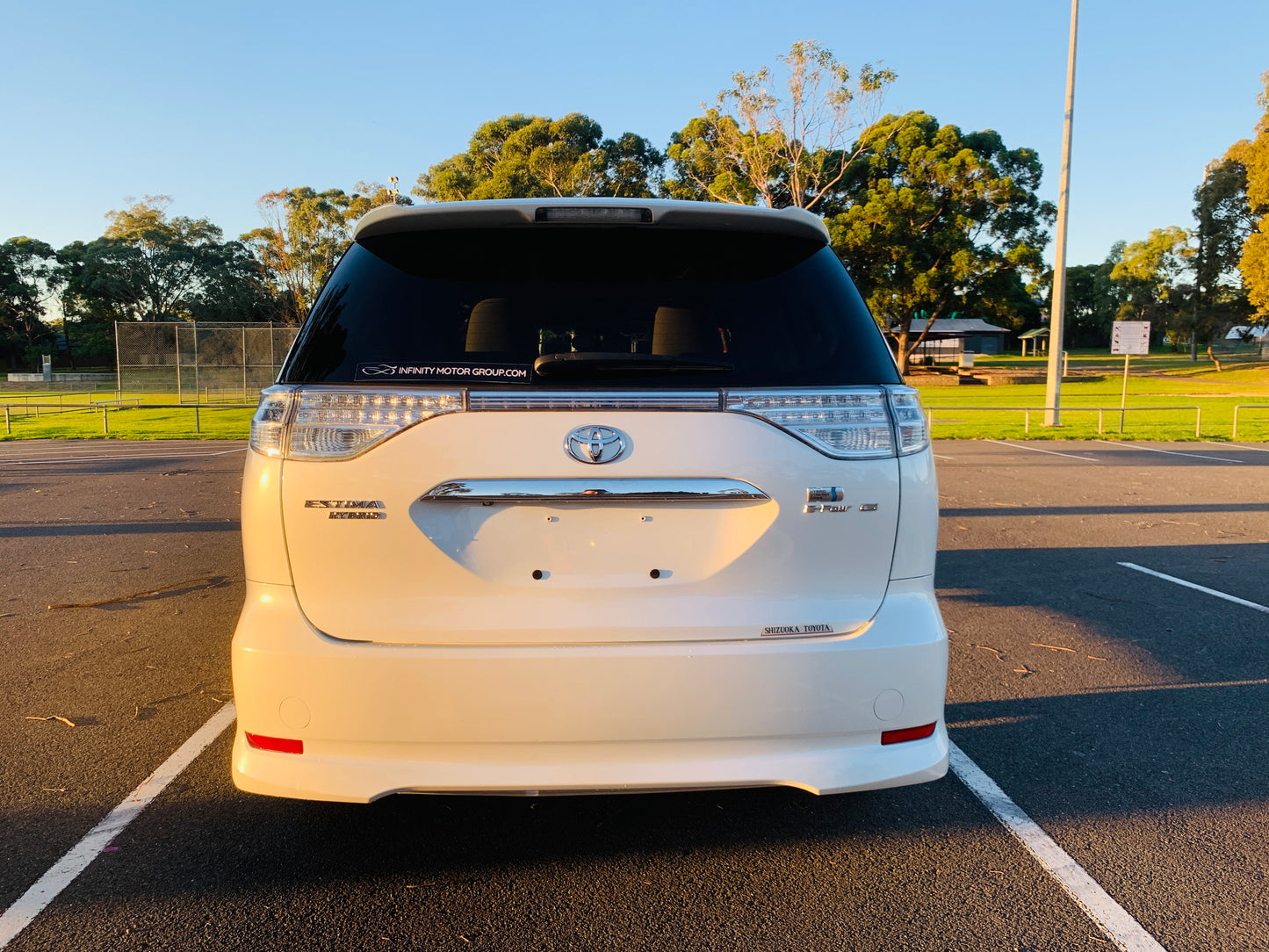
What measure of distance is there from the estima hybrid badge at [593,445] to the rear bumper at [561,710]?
483 mm

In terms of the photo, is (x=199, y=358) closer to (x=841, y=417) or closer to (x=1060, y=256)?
(x=1060, y=256)

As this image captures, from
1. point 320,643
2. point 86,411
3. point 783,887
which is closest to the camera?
point 320,643

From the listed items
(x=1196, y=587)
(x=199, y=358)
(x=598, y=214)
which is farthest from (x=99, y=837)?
(x=199, y=358)

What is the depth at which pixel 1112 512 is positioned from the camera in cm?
994

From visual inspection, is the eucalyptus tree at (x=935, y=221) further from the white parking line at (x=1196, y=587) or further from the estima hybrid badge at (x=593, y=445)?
the estima hybrid badge at (x=593, y=445)

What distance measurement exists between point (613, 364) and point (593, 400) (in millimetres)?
119

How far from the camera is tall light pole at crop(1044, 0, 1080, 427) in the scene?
2097 cm

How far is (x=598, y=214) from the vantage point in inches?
104

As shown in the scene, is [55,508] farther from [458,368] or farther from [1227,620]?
[1227,620]

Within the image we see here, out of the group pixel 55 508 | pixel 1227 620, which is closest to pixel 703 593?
pixel 1227 620

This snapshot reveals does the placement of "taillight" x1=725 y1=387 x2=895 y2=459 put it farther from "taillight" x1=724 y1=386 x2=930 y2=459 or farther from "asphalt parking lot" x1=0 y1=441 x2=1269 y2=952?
"asphalt parking lot" x1=0 y1=441 x2=1269 y2=952

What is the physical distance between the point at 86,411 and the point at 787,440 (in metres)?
33.2

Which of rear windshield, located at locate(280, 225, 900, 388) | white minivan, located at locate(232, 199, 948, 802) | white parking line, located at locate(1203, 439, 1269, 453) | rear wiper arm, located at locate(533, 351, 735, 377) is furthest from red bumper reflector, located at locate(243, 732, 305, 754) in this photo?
white parking line, located at locate(1203, 439, 1269, 453)

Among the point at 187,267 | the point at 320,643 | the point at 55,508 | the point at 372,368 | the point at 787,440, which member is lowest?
the point at 55,508
